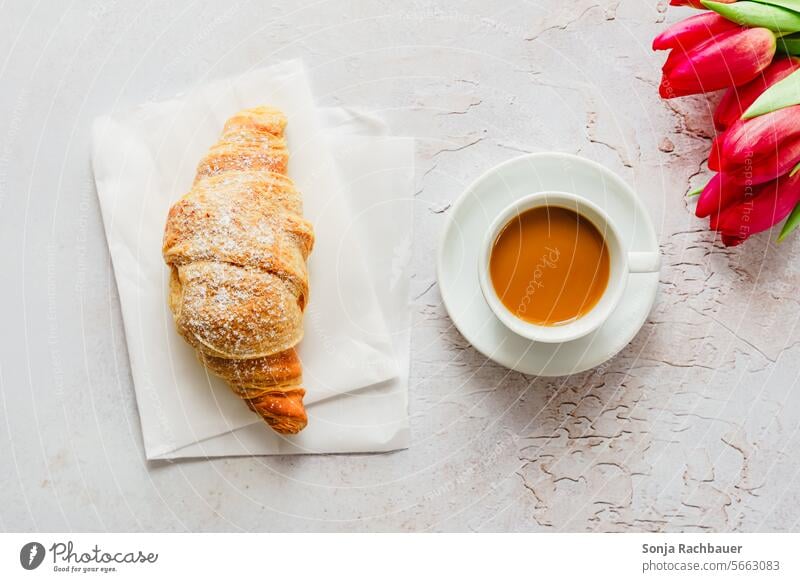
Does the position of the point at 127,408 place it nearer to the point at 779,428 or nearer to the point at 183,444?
the point at 183,444

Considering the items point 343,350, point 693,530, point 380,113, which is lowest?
point 693,530

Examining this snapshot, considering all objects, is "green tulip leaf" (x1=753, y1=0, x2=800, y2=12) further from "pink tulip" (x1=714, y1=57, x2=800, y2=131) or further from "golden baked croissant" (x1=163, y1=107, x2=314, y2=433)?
"golden baked croissant" (x1=163, y1=107, x2=314, y2=433)

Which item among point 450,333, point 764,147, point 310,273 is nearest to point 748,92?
point 764,147

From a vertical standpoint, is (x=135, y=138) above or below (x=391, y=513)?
above

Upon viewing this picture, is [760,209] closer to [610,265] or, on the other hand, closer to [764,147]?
[764,147]

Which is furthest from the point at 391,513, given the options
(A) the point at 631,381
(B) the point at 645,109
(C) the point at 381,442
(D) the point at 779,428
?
(B) the point at 645,109

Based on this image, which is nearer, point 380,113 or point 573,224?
point 573,224
